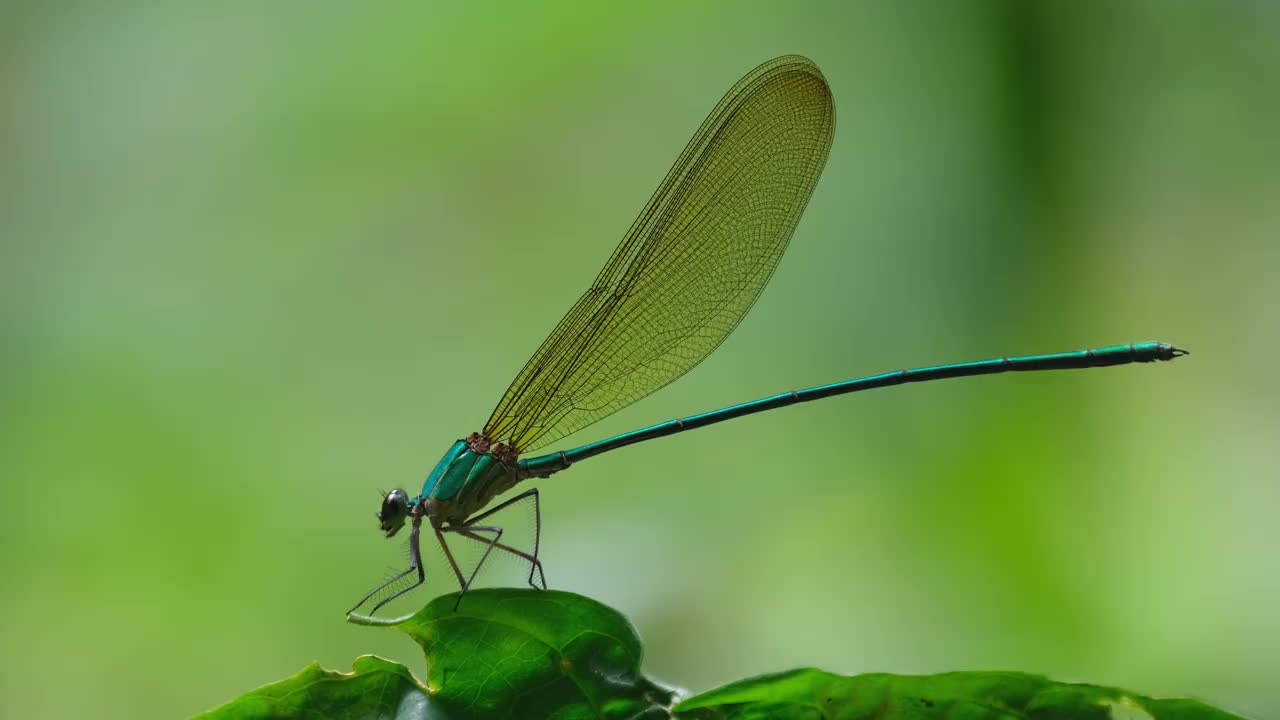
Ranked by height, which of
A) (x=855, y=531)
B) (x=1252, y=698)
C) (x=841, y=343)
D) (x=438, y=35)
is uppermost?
(x=438, y=35)

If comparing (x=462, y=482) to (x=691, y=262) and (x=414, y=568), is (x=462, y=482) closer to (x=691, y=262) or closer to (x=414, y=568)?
(x=414, y=568)

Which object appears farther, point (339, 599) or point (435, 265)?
point (435, 265)

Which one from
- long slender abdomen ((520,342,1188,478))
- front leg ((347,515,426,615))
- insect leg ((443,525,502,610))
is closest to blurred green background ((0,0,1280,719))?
long slender abdomen ((520,342,1188,478))

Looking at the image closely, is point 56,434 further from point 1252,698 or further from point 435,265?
point 1252,698

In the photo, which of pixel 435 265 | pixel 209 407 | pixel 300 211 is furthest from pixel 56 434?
pixel 435 265

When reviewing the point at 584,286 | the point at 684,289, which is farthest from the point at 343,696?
the point at 584,286

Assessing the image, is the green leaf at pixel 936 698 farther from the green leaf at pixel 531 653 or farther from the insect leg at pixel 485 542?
the insect leg at pixel 485 542
